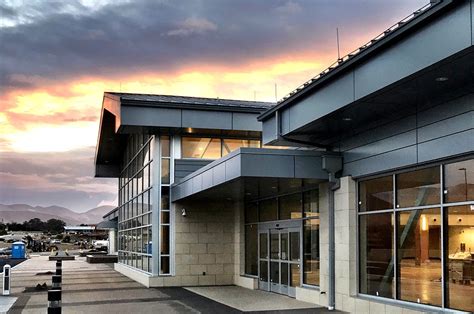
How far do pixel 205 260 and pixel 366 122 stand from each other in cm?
1132

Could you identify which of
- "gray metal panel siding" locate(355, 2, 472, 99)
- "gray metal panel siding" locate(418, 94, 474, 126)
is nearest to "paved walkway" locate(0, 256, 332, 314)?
"gray metal panel siding" locate(418, 94, 474, 126)

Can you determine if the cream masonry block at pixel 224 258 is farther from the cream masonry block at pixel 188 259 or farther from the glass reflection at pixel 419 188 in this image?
the glass reflection at pixel 419 188

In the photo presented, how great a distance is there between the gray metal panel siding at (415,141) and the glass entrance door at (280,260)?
4.23 metres

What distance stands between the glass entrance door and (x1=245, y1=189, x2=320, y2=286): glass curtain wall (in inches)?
3.8

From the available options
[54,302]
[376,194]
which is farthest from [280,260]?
[54,302]

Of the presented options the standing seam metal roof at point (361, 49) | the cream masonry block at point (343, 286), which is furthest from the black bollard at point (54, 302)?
the cream masonry block at point (343, 286)

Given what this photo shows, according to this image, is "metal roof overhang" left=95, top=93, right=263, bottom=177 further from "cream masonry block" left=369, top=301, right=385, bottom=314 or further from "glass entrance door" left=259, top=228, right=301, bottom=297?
"cream masonry block" left=369, top=301, right=385, bottom=314

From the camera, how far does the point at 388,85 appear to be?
1104 cm

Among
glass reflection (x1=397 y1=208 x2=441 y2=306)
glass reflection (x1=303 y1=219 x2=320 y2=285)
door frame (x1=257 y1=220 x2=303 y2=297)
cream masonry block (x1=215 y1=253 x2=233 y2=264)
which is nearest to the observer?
glass reflection (x1=397 y1=208 x2=441 y2=306)

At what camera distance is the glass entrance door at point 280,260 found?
62.9 ft

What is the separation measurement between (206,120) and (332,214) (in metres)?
8.73

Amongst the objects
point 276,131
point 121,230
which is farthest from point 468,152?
point 121,230

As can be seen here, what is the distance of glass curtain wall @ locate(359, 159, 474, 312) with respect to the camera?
11.7 metres

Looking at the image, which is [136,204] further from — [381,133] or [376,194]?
[381,133]
